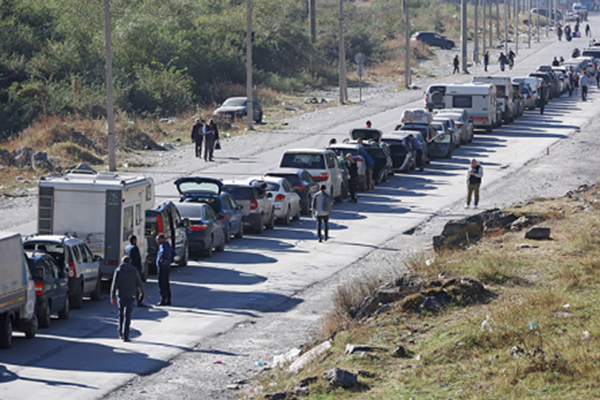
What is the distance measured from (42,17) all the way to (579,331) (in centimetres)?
4696

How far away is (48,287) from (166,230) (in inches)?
199

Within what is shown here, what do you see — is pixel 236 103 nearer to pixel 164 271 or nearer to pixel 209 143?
pixel 209 143

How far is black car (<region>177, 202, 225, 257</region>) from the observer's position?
68.4 ft

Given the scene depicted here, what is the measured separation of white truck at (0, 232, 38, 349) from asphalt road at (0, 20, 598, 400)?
26 centimetres

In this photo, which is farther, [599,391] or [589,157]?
[589,157]

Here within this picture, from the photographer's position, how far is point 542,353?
1007cm

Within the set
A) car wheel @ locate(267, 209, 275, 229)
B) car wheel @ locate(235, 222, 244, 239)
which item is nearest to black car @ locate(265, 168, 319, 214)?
car wheel @ locate(267, 209, 275, 229)

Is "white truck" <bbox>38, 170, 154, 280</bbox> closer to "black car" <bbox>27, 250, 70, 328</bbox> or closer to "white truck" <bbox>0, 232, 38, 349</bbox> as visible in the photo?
"black car" <bbox>27, 250, 70, 328</bbox>

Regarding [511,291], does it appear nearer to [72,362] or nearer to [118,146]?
[72,362]

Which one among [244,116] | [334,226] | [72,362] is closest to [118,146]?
[244,116]

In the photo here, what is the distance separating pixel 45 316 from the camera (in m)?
14.7

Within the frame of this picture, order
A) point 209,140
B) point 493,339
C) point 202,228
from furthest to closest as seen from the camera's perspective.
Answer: point 209,140 < point 202,228 < point 493,339

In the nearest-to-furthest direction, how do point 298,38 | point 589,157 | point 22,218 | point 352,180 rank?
point 22,218 → point 352,180 → point 589,157 → point 298,38

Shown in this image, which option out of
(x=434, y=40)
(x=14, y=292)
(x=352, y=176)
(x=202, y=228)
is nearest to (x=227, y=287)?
(x=202, y=228)
